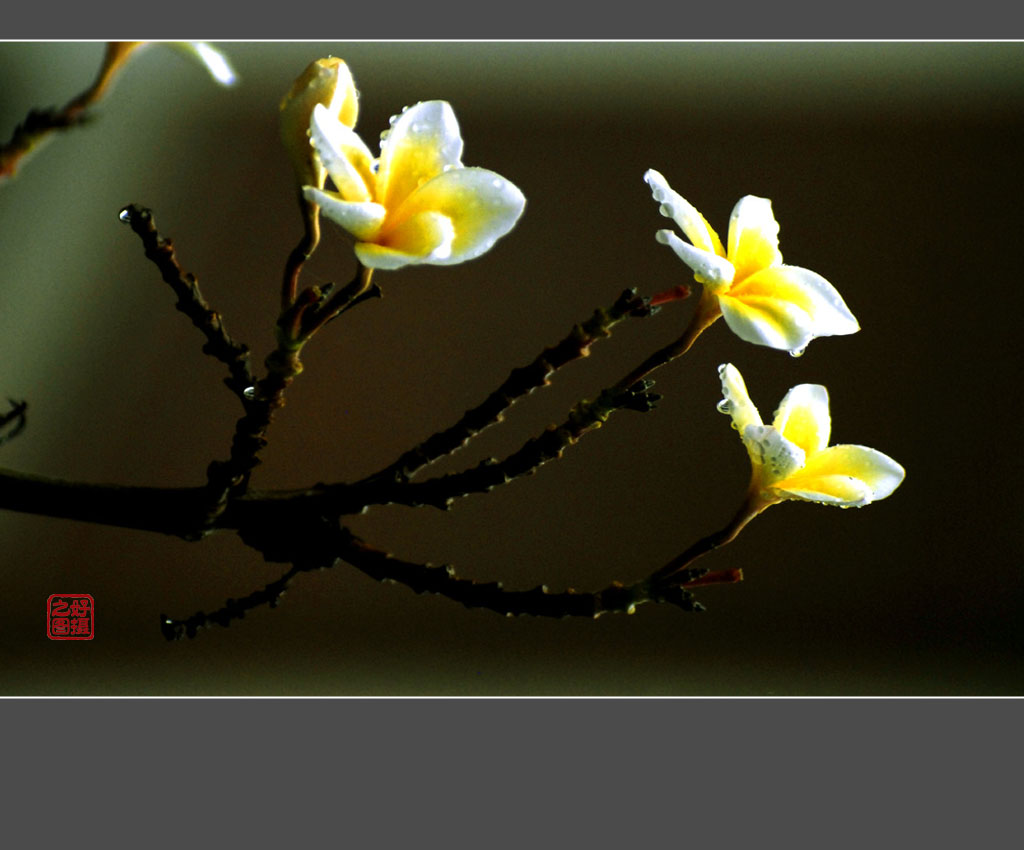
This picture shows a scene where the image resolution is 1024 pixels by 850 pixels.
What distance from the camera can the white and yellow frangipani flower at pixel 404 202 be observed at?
12.7 inches

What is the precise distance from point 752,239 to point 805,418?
0.28 ft

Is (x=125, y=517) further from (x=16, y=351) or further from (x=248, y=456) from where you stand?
(x=16, y=351)

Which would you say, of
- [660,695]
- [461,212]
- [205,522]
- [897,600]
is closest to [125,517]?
[205,522]

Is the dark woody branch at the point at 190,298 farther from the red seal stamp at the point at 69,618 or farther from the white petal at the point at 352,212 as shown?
the red seal stamp at the point at 69,618

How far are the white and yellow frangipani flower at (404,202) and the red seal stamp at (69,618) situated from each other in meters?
0.43

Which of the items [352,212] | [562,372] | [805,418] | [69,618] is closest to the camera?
[352,212]

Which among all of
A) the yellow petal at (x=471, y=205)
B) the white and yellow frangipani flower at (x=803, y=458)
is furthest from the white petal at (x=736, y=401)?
the yellow petal at (x=471, y=205)

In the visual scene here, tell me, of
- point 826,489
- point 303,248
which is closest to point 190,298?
point 303,248

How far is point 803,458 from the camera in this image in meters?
0.39

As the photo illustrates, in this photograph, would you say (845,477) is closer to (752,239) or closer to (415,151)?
(752,239)

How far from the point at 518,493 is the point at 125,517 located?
393 millimetres

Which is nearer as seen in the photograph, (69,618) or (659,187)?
(659,187)

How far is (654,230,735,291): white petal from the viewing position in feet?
1.16

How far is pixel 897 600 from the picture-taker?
0.75 m
